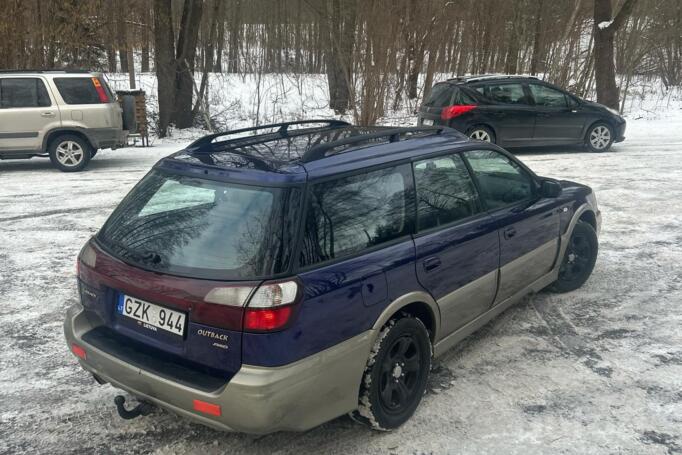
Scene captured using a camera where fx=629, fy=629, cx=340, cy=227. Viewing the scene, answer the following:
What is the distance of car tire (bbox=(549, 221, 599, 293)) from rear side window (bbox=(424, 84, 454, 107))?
24.9 feet

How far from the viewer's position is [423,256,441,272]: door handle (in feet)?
12.0

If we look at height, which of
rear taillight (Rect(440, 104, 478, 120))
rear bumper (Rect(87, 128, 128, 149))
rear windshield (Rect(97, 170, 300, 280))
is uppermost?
rear taillight (Rect(440, 104, 478, 120))

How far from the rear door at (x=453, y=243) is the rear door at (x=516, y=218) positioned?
0.15 metres

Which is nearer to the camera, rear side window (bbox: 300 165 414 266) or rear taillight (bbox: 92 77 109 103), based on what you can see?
rear side window (bbox: 300 165 414 266)

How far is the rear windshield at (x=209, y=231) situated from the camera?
3.00 metres

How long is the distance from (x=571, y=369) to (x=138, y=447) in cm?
283

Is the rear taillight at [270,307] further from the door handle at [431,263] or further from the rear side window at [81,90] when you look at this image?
the rear side window at [81,90]

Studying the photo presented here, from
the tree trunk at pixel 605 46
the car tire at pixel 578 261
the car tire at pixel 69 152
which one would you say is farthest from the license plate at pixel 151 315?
the tree trunk at pixel 605 46

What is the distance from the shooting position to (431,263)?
3686 millimetres

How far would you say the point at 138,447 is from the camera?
3434 millimetres

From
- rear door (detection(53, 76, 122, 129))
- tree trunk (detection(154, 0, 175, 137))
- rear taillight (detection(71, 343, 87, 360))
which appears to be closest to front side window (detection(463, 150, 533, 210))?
rear taillight (detection(71, 343, 87, 360))

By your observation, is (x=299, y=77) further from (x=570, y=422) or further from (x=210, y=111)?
(x=570, y=422)

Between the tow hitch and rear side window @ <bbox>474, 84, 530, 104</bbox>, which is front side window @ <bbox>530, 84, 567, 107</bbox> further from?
the tow hitch

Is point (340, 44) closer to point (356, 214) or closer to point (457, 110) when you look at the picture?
point (457, 110)
